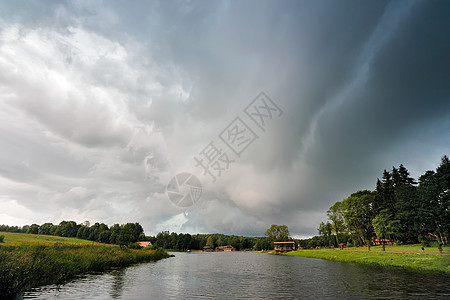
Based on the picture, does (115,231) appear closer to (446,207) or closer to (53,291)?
(53,291)

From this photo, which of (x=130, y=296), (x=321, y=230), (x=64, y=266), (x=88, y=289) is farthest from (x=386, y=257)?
(x=321, y=230)

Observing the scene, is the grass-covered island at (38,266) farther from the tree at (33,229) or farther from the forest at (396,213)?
the tree at (33,229)

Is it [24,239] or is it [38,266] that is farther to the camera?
[24,239]

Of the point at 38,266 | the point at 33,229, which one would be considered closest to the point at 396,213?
the point at 38,266

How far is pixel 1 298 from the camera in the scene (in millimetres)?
15484

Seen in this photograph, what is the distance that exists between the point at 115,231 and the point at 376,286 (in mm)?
154882

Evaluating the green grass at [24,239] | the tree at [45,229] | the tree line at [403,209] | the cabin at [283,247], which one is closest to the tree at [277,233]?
the cabin at [283,247]

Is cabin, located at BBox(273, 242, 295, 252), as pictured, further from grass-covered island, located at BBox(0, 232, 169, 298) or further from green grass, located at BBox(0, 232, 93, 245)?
grass-covered island, located at BBox(0, 232, 169, 298)

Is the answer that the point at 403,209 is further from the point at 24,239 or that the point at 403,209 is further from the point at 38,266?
the point at 24,239

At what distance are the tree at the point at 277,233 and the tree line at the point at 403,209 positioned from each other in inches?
2597

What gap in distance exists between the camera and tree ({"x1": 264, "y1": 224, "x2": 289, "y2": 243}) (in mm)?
152750

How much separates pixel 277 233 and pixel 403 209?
103 meters

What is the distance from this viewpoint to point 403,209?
61875 mm

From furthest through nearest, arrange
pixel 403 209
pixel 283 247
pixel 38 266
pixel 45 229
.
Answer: pixel 45 229 < pixel 283 247 < pixel 403 209 < pixel 38 266
